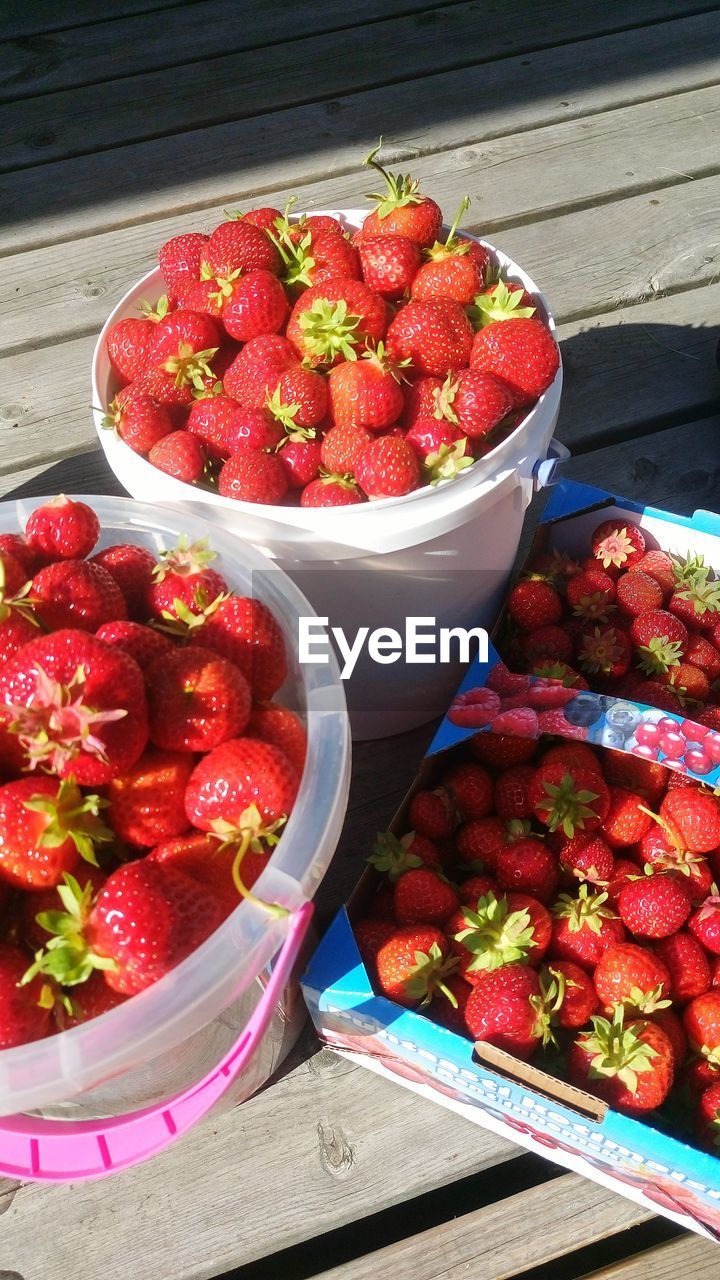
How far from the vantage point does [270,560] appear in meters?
0.96

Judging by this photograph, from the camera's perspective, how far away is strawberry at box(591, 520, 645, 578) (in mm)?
1271

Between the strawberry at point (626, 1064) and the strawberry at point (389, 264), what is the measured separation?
83 cm

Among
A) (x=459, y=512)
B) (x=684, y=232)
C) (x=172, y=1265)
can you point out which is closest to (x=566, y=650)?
(x=459, y=512)

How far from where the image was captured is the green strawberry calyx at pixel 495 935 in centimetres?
94

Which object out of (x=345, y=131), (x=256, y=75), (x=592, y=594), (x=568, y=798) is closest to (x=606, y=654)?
(x=592, y=594)

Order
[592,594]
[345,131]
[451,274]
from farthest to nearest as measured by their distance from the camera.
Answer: [345,131], [592,594], [451,274]

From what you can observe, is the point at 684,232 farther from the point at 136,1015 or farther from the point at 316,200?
the point at 136,1015

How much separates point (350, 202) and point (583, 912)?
1.45 metres

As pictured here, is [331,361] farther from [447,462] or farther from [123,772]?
[123,772]

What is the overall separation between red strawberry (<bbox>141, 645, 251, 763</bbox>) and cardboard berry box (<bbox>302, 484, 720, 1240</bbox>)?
278 mm

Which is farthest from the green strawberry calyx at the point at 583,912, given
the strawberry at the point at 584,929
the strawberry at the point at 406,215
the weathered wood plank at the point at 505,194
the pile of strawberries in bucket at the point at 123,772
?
the weathered wood plank at the point at 505,194

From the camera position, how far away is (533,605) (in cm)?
122

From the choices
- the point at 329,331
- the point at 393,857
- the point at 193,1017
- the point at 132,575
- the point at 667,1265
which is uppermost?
the point at 329,331

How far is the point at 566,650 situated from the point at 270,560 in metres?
0.43
